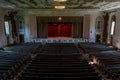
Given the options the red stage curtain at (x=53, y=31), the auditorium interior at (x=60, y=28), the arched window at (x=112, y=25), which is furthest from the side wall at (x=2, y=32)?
the arched window at (x=112, y=25)

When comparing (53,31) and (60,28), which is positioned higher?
(60,28)

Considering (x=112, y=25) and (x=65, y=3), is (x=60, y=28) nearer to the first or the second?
(x=112, y=25)

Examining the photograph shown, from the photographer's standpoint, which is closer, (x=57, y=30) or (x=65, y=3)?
(x=65, y=3)

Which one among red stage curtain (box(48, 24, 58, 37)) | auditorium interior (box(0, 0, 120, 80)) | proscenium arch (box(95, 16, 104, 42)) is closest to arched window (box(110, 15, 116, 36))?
auditorium interior (box(0, 0, 120, 80))

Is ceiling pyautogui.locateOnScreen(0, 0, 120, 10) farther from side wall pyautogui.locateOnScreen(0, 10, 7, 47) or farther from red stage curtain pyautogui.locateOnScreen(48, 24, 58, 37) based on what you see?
red stage curtain pyautogui.locateOnScreen(48, 24, 58, 37)

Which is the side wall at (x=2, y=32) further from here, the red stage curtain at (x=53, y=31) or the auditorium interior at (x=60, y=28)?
the red stage curtain at (x=53, y=31)

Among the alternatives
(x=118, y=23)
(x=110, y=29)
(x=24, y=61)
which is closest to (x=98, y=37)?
(x=110, y=29)

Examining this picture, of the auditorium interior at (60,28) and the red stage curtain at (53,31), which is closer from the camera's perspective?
the auditorium interior at (60,28)

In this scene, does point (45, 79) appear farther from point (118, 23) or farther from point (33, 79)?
point (118, 23)

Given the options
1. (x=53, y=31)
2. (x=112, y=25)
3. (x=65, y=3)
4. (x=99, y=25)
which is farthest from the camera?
(x=53, y=31)

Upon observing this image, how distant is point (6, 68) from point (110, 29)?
1651 cm

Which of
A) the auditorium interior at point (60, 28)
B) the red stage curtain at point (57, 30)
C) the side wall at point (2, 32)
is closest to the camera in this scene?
the auditorium interior at point (60, 28)

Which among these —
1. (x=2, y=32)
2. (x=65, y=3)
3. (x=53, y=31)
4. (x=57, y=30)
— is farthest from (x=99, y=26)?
(x=2, y=32)

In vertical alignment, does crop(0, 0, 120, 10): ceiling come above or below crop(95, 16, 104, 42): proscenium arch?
above
